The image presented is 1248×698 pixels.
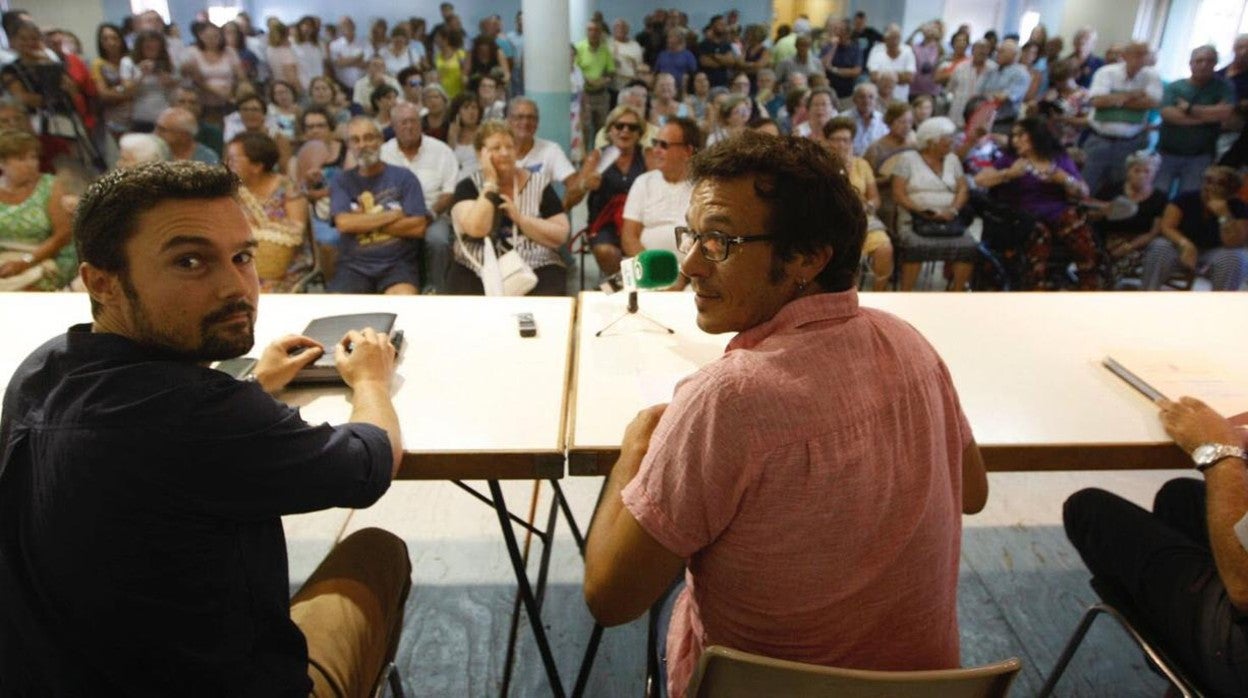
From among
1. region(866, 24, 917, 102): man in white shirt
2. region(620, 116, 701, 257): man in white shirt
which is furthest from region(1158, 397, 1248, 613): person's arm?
region(866, 24, 917, 102): man in white shirt

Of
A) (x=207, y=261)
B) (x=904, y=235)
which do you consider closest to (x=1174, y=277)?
(x=904, y=235)

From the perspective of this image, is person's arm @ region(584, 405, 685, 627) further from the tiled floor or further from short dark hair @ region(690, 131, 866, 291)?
the tiled floor

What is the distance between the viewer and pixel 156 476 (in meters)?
0.82

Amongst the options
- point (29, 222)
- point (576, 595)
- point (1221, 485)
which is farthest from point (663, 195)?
point (29, 222)

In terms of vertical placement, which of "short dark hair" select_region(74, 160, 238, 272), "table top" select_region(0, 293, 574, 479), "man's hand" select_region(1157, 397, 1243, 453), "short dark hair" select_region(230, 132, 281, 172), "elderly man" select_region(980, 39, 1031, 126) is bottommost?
"table top" select_region(0, 293, 574, 479)

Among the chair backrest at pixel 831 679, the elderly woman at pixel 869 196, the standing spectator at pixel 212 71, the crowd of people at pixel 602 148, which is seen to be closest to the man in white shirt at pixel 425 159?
the crowd of people at pixel 602 148

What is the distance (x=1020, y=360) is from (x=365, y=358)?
52.9 inches

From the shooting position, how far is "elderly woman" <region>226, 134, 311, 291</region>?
2998mm

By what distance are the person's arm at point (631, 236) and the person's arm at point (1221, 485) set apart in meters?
2.08

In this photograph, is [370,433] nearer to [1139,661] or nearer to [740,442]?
[740,442]

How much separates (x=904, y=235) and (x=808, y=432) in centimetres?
351

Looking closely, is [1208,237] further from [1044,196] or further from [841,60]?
[841,60]

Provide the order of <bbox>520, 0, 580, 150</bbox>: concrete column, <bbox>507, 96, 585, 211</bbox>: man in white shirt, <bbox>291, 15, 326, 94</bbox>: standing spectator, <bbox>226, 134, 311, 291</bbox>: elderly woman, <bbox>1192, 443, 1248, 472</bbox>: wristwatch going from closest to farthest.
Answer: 1. <bbox>1192, 443, 1248, 472</bbox>: wristwatch
2. <bbox>226, 134, 311, 291</bbox>: elderly woman
3. <bbox>507, 96, 585, 211</bbox>: man in white shirt
4. <bbox>520, 0, 580, 150</bbox>: concrete column
5. <bbox>291, 15, 326, 94</bbox>: standing spectator

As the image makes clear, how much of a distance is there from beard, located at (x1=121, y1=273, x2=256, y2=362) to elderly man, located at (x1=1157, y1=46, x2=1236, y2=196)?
538cm
